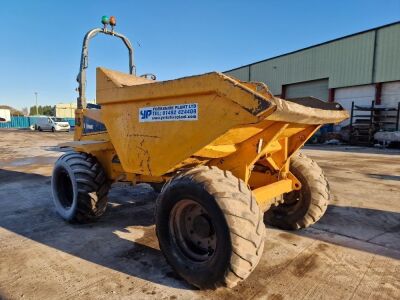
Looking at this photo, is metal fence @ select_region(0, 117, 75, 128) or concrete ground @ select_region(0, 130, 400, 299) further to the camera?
metal fence @ select_region(0, 117, 75, 128)

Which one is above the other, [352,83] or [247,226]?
[352,83]

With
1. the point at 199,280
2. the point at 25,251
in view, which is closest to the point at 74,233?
the point at 25,251

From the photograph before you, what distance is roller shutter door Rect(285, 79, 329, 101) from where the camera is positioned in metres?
25.4

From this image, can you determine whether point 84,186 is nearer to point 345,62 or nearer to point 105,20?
point 105,20

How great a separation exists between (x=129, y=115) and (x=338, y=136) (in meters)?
21.1

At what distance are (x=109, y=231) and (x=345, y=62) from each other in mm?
23602

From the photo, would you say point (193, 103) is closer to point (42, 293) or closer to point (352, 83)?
point (42, 293)

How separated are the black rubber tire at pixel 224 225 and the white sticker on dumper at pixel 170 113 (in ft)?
1.58

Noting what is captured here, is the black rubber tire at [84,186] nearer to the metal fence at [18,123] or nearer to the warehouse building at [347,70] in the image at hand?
the warehouse building at [347,70]

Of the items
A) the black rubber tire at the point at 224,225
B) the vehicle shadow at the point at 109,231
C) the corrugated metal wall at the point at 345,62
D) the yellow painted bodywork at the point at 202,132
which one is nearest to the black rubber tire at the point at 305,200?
the yellow painted bodywork at the point at 202,132

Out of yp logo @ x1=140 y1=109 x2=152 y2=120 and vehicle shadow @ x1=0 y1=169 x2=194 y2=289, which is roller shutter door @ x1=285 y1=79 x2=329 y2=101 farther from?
yp logo @ x1=140 y1=109 x2=152 y2=120

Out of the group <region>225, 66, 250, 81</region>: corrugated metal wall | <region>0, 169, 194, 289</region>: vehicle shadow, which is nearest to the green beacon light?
<region>0, 169, 194, 289</region>: vehicle shadow

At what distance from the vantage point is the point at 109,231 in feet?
13.2

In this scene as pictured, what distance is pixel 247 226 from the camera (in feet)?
8.17
